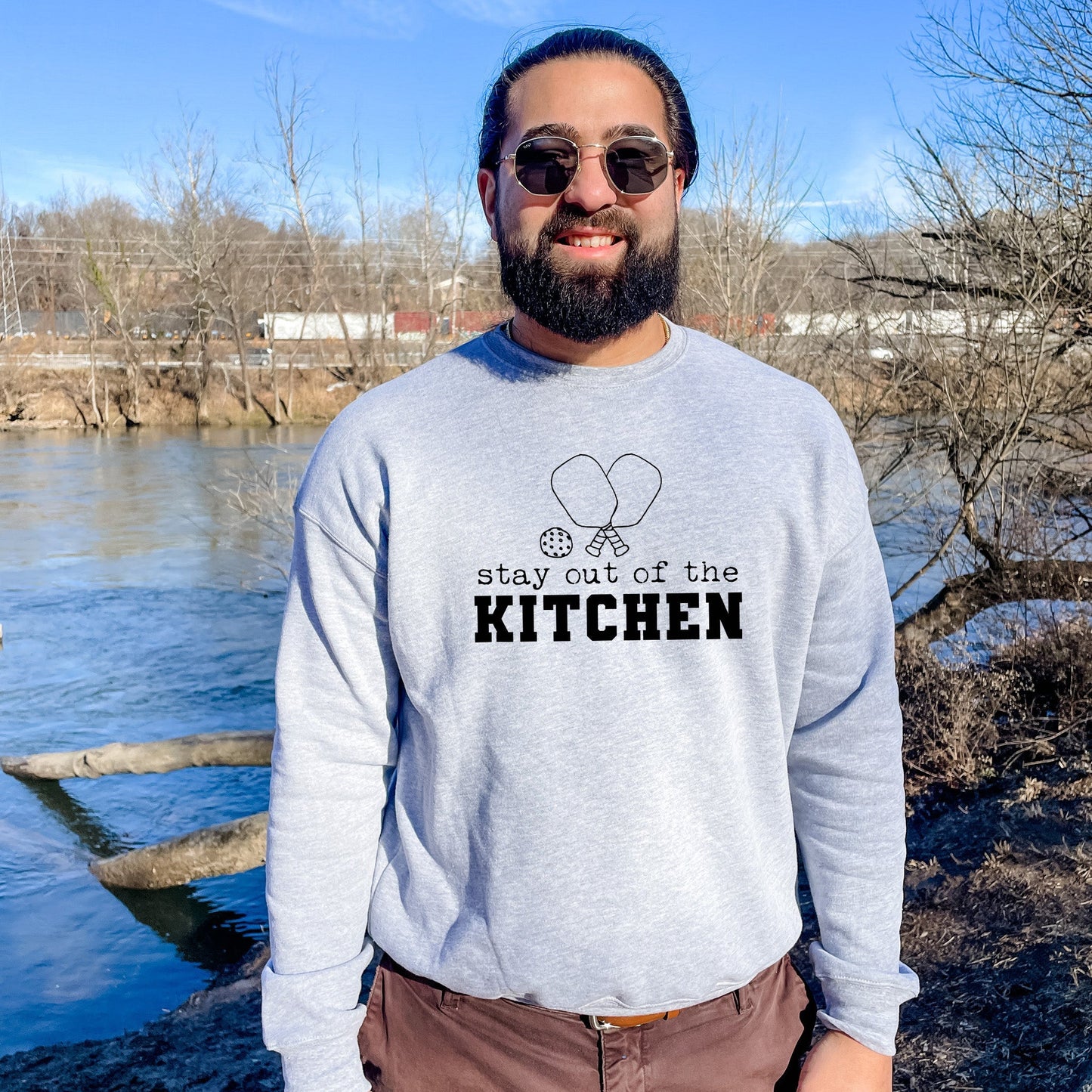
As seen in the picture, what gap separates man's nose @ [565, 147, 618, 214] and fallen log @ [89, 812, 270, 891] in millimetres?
6180

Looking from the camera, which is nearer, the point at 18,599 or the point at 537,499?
the point at 537,499

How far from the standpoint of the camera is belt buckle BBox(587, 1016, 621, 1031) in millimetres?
1437

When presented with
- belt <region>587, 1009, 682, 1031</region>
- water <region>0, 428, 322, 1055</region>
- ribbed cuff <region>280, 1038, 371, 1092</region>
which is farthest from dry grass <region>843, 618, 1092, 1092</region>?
water <region>0, 428, 322, 1055</region>

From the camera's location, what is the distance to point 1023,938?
4.54 meters

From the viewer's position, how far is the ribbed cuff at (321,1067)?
1448mm

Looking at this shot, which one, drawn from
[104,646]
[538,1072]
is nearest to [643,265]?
[538,1072]

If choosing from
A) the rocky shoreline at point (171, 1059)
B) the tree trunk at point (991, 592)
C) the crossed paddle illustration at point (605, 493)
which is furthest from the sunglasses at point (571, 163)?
the tree trunk at point (991, 592)

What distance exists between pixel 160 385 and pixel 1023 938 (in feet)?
119

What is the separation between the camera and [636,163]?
5.11 ft

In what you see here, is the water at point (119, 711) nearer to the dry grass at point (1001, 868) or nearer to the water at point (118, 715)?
the water at point (118, 715)

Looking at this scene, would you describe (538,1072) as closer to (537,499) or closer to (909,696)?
(537,499)

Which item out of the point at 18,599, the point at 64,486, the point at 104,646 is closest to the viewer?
the point at 104,646

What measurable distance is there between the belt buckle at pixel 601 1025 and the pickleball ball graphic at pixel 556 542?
0.64 m

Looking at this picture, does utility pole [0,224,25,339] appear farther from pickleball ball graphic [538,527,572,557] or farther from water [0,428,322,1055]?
pickleball ball graphic [538,527,572,557]
